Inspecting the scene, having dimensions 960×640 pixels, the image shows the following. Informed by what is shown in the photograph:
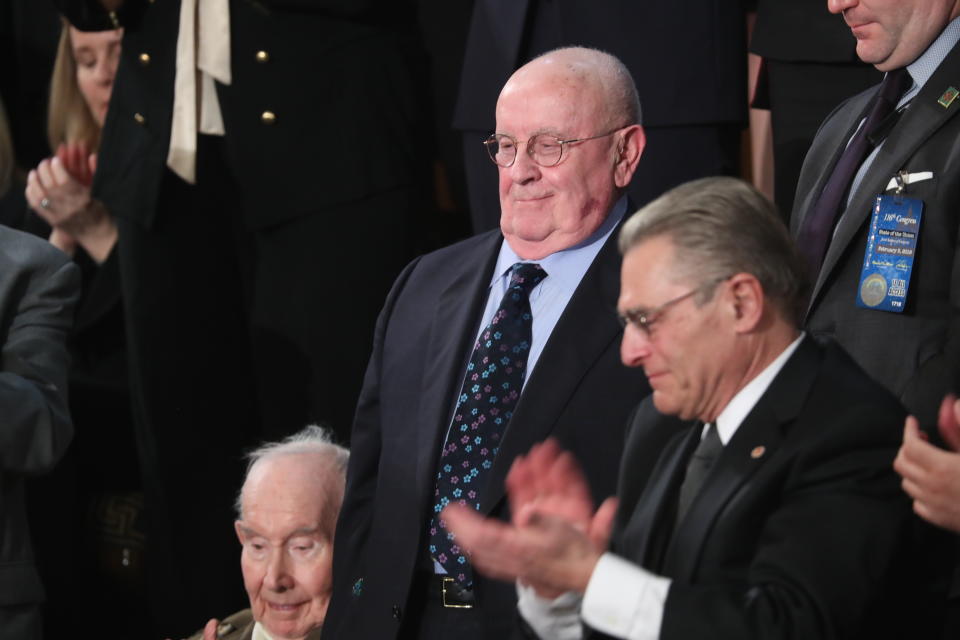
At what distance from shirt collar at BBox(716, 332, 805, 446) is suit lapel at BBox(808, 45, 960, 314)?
580mm

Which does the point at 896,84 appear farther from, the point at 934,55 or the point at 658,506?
the point at 658,506

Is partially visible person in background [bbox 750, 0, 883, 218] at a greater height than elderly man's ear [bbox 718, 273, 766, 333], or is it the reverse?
partially visible person in background [bbox 750, 0, 883, 218]

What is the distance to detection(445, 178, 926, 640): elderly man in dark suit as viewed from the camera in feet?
5.85

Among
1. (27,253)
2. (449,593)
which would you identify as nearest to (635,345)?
(449,593)

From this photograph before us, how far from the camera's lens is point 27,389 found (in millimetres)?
3100

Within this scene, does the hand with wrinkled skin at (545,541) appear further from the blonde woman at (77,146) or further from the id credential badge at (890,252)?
the blonde woman at (77,146)

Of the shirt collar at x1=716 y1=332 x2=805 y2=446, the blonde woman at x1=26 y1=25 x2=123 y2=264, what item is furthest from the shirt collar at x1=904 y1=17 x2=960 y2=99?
the blonde woman at x1=26 y1=25 x2=123 y2=264

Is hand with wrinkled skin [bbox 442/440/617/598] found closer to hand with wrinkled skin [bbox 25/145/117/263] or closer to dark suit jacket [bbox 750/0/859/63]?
dark suit jacket [bbox 750/0/859/63]

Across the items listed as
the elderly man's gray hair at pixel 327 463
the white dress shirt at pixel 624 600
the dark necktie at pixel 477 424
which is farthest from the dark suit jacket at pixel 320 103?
the white dress shirt at pixel 624 600

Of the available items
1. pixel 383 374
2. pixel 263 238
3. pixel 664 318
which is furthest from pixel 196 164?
pixel 664 318

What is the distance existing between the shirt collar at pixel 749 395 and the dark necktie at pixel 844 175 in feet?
2.16

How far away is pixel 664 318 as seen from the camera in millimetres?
1930

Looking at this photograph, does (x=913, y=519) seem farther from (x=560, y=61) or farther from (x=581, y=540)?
(x=560, y=61)

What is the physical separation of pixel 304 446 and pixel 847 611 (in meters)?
1.51
